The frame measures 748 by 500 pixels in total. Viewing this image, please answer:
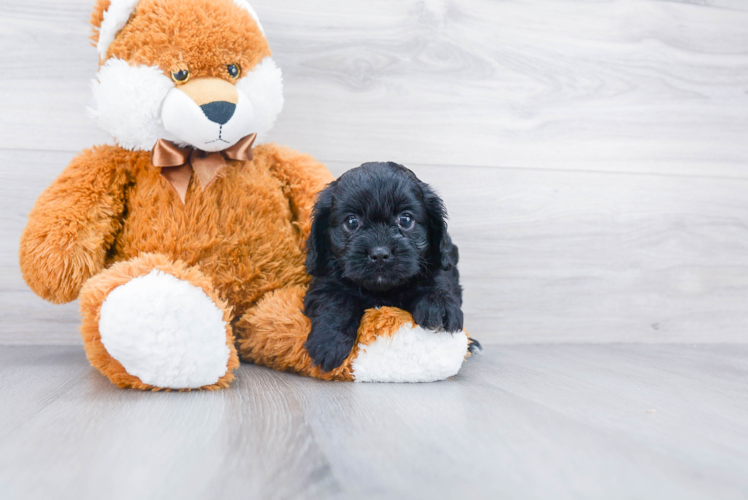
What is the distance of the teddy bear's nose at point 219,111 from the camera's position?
0.86 m

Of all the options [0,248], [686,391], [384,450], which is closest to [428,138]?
[686,391]

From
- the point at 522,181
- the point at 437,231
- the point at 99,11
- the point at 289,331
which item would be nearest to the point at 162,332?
the point at 289,331

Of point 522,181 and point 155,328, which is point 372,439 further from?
point 522,181

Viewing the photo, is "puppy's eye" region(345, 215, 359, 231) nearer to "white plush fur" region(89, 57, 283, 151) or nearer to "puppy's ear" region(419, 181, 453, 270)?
"puppy's ear" region(419, 181, 453, 270)

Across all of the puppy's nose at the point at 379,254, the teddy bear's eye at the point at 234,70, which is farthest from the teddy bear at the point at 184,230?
the puppy's nose at the point at 379,254

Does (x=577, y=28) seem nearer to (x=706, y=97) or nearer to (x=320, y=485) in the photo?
(x=706, y=97)

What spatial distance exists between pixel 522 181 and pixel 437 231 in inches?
21.6

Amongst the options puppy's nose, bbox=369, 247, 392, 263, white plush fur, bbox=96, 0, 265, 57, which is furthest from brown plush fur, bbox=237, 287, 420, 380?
white plush fur, bbox=96, 0, 265, 57

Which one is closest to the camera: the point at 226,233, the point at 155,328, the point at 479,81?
the point at 155,328

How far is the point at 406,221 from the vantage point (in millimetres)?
846

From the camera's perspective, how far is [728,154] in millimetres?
1452

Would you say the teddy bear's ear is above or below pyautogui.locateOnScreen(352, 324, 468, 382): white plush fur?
above

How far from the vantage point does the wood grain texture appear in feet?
1.65

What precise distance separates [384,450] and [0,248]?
1019mm
